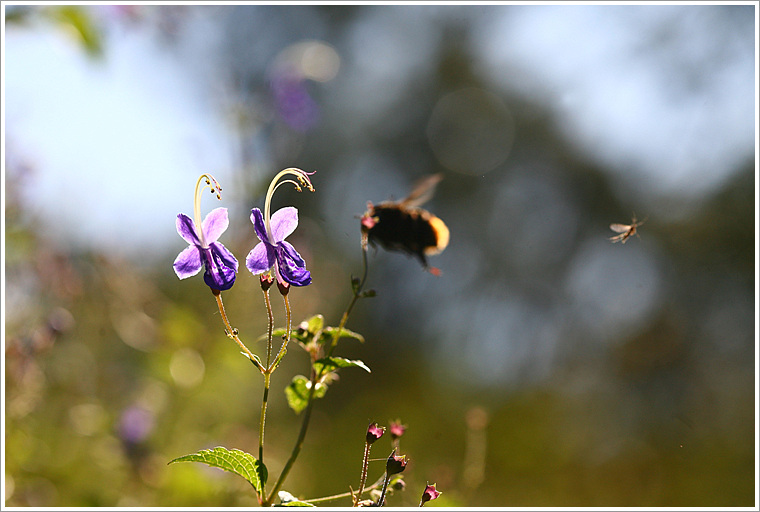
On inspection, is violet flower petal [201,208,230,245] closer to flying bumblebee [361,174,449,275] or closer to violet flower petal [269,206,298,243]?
violet flower petal [269,206,298,243]

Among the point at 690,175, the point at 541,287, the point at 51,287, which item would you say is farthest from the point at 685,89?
the point at 51,287

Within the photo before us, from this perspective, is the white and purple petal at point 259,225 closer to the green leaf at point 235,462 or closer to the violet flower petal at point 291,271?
the violet flower petal at point 291,271

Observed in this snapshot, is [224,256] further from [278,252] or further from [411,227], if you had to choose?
[411,227]

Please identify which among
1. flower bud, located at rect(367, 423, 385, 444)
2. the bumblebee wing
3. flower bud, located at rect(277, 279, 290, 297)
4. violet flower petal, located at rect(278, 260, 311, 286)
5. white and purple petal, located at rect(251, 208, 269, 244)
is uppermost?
the bumblebee wing

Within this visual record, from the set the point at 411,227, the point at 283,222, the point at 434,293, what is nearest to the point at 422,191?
the point at 411,227

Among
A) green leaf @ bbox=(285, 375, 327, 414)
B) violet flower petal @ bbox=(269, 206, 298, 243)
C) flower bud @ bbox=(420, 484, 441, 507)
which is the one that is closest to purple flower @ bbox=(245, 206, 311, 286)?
violet flower petal @ bbox=(269, 206, 298, 243)

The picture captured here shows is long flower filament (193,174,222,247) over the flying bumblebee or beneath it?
beneath

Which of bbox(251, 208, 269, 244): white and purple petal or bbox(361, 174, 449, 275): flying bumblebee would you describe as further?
bbox(361, 174, 449, 275): flying bumblebee
